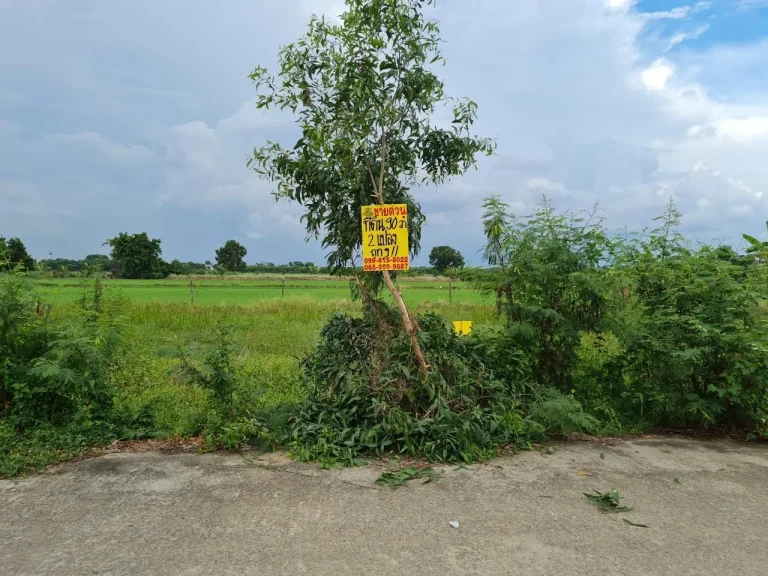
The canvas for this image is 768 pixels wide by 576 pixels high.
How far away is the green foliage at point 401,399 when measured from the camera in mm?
4348

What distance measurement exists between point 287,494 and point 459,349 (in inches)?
88.3

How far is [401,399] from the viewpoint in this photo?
4.64 metres

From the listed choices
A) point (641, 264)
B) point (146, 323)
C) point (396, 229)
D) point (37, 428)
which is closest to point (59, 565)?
point (37, 428)

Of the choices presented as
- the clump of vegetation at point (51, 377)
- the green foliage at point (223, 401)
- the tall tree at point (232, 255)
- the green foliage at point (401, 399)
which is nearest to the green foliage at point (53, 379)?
the clump of vegetation at point (51, 377)

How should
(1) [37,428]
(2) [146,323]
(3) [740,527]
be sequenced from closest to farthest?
1. (3) [740,527]
2. (1) [37,428]
3. (2) [146,323]

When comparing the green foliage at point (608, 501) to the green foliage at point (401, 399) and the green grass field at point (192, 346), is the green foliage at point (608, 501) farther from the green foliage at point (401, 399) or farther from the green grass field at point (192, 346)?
the green grass field at point (192, 346)

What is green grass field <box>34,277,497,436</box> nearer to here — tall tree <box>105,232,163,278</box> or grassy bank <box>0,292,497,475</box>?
grassy bank <box>0,292,497,475</box>

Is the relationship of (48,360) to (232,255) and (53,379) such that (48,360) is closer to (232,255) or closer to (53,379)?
(53,379)

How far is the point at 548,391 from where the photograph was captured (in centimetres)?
508

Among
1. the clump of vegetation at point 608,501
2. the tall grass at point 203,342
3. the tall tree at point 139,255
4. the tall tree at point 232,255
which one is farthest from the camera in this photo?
the tall tree at point 232,255

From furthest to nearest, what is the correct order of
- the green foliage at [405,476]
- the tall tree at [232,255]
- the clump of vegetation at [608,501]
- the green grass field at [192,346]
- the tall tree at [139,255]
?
1. the tall tree at [232,255]
2. the tall tree at [139,255]
3. the green grass field at [192,346]
4. the green foliage at [405,476]
5. the clump of vegetation at [608,501]

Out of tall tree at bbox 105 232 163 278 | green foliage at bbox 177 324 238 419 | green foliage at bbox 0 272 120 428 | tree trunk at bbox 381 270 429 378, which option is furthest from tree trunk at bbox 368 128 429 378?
tall tree at bbox 105 232 163 278

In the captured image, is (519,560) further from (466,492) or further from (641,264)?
(641,264)

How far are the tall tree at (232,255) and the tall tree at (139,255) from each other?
14373 mm
